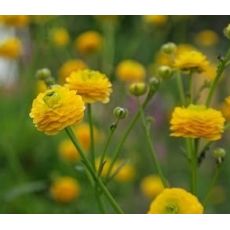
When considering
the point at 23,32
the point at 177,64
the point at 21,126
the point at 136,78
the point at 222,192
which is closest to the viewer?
the point at 177,64

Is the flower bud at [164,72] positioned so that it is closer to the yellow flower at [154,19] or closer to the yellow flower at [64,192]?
the yellow flower at [64,192]

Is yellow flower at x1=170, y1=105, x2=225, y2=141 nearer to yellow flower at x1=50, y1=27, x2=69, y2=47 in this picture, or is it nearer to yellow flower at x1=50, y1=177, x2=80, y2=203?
yellow flower at x1=50, y1=177, x2=80, y2=203

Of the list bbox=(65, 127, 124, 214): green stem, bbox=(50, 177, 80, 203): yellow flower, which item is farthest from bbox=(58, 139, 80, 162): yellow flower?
bbox=(65, 127, 124, 214): green stem

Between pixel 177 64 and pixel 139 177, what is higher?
pixel 177 64

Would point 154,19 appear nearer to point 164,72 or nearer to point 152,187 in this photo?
point 152,187
